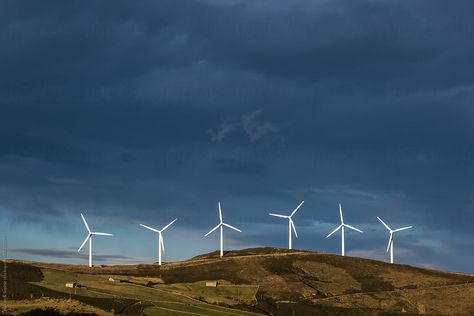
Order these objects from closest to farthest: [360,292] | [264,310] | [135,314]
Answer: [135,314], [264,310], [360,292]

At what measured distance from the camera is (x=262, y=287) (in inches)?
6294

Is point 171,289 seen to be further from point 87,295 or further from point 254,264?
point 254,264

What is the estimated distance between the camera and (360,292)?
163500 mm

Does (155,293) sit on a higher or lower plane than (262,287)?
lower

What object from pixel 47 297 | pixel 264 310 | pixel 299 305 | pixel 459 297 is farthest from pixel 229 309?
pixel 459 297

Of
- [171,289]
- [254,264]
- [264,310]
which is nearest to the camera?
[264,310]

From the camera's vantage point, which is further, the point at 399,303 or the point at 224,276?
the point at 224,276

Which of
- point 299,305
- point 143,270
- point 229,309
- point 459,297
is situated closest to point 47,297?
point 229,309

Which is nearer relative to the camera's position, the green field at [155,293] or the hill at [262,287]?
the green field at [155,293]

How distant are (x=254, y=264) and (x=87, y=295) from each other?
6252cm

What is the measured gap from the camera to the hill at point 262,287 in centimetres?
13050

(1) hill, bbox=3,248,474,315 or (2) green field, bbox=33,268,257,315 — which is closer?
(2) green field, bbox=33,268,257,315

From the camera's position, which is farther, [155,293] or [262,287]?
[262,287]

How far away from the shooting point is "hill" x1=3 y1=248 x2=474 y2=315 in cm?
13050
